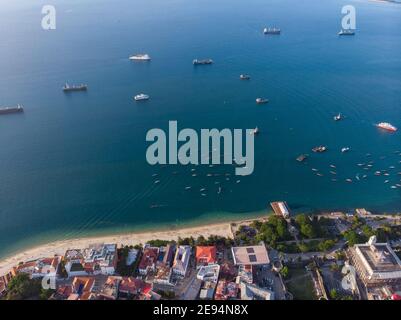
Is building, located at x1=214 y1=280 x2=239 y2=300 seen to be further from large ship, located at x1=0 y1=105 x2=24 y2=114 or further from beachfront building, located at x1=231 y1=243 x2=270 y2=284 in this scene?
large ship, located at x1=0 y1=105 x2=24 y2=114

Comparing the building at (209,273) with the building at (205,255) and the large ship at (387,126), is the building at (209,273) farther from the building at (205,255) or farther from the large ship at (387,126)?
the large ship at (387,126)

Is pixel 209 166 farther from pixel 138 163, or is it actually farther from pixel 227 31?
pixel 227 31

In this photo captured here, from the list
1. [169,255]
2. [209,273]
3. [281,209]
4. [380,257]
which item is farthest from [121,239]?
[380,257]

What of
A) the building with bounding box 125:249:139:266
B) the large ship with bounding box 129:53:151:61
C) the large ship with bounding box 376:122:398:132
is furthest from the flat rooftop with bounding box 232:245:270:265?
the large ship with bounding box 129:53:151:61

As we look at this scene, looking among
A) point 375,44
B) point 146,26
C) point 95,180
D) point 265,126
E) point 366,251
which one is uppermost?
point 146,26
